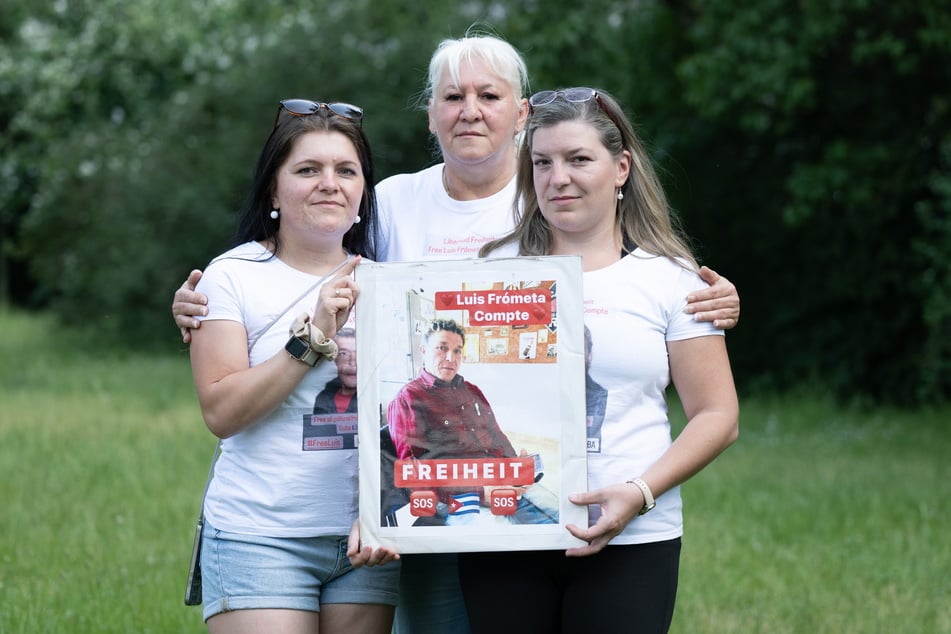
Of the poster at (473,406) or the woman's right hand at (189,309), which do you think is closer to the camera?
the poster at (473,406)

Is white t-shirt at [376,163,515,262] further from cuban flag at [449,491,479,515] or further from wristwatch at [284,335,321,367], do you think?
cuban flag at [449,491,479,515]

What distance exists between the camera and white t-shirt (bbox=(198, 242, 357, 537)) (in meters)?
3.21

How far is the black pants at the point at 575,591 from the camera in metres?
2.96

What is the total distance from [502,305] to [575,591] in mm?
746

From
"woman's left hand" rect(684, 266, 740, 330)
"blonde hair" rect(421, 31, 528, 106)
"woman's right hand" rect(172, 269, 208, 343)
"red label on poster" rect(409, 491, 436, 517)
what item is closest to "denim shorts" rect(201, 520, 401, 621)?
"red label on poster" rect(409, 491, 436, 517)

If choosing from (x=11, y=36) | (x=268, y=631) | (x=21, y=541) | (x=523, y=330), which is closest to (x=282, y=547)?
(x=268, y=631)

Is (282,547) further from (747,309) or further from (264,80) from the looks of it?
(264,80)

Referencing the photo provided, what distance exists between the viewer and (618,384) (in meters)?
2.98

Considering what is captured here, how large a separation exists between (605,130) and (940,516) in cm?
577

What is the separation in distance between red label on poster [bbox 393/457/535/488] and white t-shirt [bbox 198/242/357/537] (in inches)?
14.5

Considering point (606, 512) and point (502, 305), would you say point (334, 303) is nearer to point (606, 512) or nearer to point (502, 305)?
point (502, 305)

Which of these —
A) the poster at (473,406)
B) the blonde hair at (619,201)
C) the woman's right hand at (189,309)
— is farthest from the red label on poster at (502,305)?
the woman's right hand at (189,309)

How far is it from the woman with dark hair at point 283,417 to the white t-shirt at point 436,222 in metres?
0.46

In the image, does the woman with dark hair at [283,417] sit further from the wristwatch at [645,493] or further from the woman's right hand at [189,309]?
the wristwatch at [645,493]
